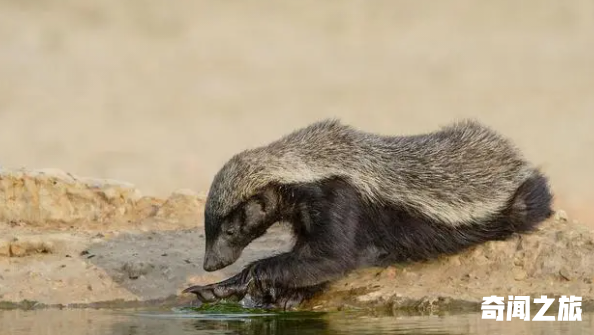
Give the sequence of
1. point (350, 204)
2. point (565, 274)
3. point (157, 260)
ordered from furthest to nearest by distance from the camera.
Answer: point (157, 260)
point (565, 274)
point (350, 204)

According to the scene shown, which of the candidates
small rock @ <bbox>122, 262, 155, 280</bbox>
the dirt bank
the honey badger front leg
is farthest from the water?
small rock @ <bbox>122, 262, 155, 280</bbox>

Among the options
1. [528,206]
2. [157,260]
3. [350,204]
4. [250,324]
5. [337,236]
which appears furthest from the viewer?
[157,260]

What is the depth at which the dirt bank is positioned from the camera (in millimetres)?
12109

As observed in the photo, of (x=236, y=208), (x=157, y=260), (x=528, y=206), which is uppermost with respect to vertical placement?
(x=528, y=206)

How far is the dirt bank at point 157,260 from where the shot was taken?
12109 mm

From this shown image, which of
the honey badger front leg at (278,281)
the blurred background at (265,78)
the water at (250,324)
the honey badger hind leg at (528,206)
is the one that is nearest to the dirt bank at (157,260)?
the honey badger hind leg at (528,206)

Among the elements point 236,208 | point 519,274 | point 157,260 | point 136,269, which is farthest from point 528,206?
point 136,269

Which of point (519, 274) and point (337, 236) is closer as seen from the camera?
point (337, 236)

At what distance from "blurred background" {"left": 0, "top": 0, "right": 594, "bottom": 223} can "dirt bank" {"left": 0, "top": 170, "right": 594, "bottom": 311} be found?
3859mm

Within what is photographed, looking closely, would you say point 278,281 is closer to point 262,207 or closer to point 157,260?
point 262,207

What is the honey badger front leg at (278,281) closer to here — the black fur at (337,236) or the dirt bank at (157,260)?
the black fur at (337,236)

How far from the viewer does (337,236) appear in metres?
11.6

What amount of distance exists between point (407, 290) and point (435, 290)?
0.23 meters

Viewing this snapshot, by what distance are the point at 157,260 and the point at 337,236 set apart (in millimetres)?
2100
